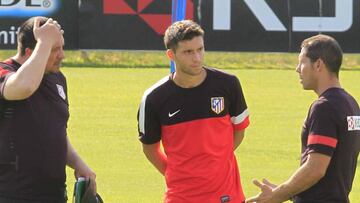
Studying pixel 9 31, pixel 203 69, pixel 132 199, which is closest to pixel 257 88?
pixel 9 31

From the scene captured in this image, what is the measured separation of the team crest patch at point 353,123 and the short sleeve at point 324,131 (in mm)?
98

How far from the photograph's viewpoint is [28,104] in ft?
22.5

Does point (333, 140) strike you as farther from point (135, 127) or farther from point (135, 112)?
point (135, 112)

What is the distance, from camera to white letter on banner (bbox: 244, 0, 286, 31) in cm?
2422

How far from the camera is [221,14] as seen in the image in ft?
79.4

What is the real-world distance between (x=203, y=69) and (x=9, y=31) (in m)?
17.1

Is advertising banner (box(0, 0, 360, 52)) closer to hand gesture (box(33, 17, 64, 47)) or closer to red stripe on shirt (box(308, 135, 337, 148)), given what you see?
hand gesture (box(33, 17, 64, 47))

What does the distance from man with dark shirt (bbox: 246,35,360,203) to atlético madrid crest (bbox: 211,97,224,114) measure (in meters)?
0.63

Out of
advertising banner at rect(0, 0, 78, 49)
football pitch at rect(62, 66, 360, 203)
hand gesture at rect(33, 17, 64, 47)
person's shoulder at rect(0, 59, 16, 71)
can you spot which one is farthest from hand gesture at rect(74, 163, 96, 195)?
advertising banner at rect(0, 0, 78, 49)

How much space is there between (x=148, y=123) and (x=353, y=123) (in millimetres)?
1470

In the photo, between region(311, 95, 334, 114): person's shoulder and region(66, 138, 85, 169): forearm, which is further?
region(66, 138, 85, 169): forearm

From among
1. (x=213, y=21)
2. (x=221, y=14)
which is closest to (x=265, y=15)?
(x=221, y=14)

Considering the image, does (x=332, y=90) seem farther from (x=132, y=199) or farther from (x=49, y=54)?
(x=132, y=199)

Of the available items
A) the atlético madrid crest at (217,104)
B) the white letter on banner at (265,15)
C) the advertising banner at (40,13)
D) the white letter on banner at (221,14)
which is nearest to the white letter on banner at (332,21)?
the white letter on banner at (265,15)
